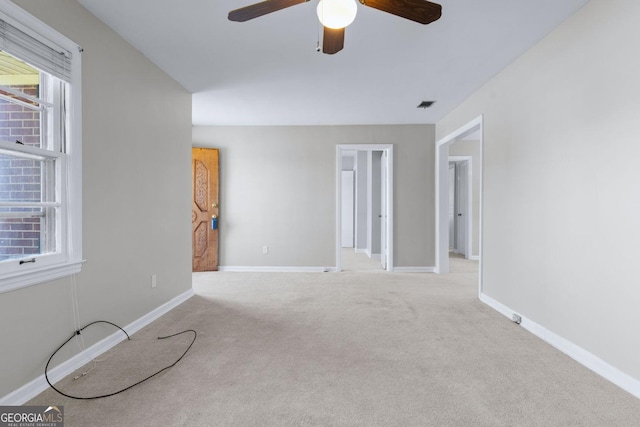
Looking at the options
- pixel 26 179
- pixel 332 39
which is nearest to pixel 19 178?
pixel 26 179

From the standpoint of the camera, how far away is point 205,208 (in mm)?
5387

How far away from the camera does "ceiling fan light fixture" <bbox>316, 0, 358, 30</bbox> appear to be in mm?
1416

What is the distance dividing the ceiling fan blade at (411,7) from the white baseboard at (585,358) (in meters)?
2.32

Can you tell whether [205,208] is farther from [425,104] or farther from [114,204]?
[425,104]

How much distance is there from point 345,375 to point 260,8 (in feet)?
6.99

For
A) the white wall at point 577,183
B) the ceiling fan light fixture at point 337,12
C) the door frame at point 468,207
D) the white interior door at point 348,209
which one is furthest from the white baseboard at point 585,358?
the white interior door at point 348,209

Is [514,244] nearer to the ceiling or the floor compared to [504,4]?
nearer to the floor

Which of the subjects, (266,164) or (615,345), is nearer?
(615,345)

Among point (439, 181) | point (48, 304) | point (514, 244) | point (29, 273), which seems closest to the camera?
point (29, 273)

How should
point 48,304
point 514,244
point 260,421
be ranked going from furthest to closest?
point 514,244 → point 48,304 → point 260,421

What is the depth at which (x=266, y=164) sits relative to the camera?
547 cm

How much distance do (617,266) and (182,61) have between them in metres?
3.75

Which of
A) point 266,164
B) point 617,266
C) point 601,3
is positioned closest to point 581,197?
point 617,266

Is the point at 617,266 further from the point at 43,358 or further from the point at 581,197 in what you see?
the point at 43,358
